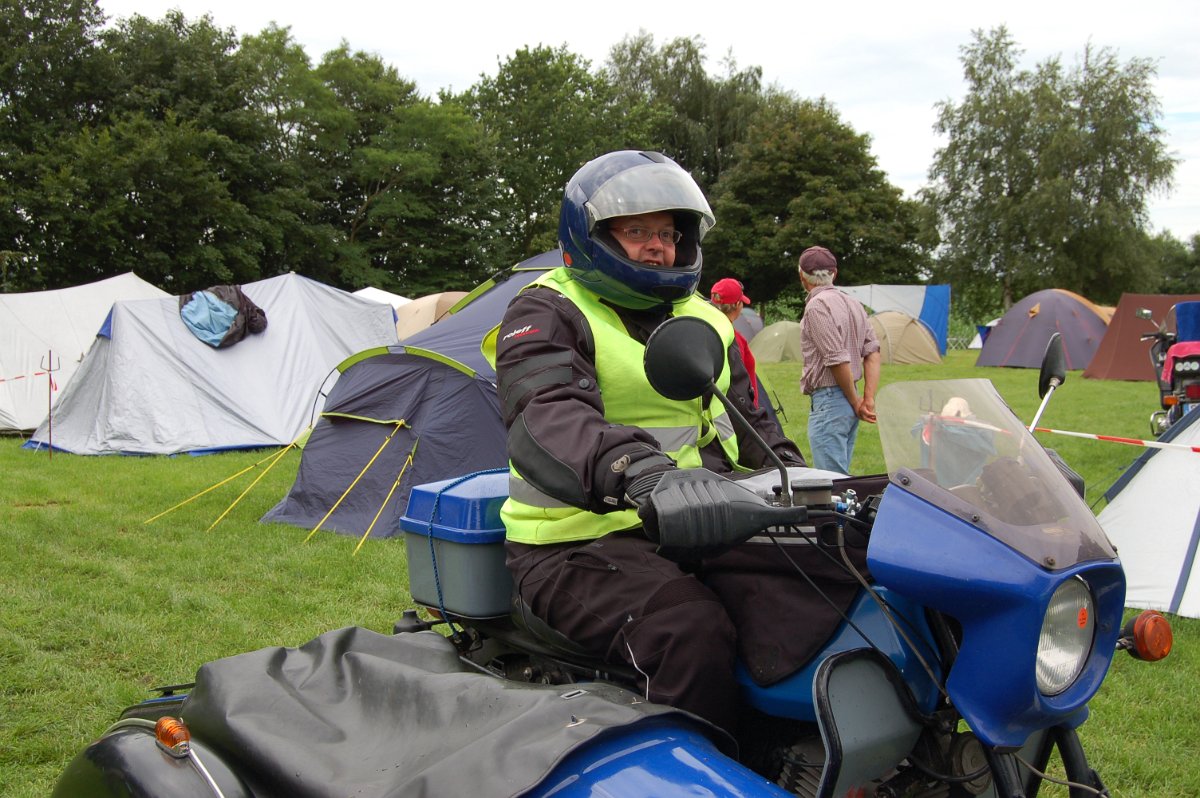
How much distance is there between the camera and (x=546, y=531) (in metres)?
2.49

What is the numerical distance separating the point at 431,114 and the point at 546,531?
41.3 meters

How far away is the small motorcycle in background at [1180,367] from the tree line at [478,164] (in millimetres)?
27912

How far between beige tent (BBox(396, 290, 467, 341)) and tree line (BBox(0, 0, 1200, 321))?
39.4 ft

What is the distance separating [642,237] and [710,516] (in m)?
1.21

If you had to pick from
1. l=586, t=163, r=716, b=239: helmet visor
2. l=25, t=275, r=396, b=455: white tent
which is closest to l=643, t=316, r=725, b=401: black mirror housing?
l=586, t=163, r=716, b=239: helmet visor

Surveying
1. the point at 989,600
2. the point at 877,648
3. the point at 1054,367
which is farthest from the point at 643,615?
the point at 1054,367

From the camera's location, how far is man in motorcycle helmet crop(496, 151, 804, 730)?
215cm

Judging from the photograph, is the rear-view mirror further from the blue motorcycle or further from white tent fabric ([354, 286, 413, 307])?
white tent fabric ([354, 286, 413, 307])

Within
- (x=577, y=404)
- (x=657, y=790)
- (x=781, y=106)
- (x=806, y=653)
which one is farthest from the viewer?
(x=781, y=106)

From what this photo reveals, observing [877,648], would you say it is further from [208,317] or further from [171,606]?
[208,317]

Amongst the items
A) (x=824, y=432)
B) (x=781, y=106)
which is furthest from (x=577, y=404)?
(x=781, y=106)

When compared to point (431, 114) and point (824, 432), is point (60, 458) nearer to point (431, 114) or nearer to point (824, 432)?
point (824, 432)

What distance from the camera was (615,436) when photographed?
2.20 m

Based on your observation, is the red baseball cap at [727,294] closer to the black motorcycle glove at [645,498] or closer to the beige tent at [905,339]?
the black motorcycle glove at [645,498]
